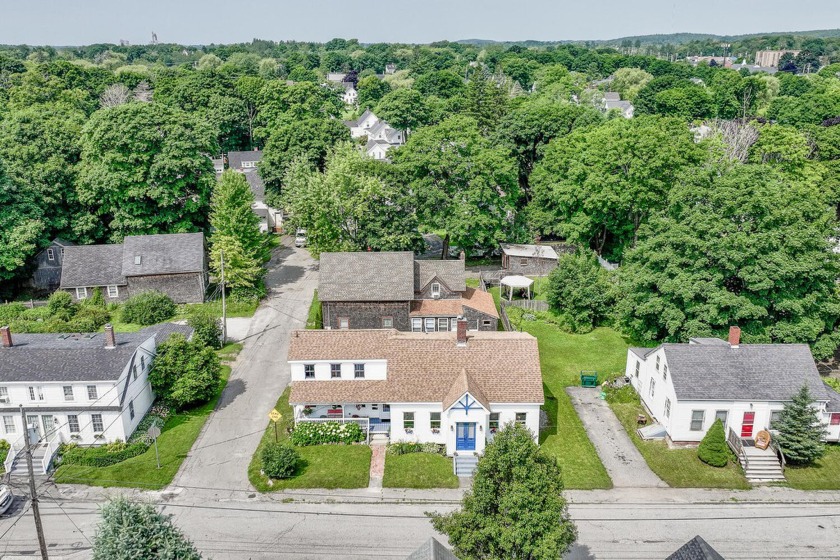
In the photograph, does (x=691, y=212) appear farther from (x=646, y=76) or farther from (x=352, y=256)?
(x=646, y=76)

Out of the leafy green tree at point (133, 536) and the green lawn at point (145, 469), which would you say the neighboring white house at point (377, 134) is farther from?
the leafy green tree at point (133, 536)

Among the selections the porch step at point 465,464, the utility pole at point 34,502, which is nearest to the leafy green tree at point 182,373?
the utility pole at point 34,502

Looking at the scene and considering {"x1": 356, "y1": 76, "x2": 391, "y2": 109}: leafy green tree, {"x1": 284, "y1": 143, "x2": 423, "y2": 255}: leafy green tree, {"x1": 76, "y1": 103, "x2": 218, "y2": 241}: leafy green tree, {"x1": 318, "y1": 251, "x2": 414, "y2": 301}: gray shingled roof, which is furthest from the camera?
{"x1": 356, "y1": 76, "x2": 391, "y2": 109}: leafy green tree

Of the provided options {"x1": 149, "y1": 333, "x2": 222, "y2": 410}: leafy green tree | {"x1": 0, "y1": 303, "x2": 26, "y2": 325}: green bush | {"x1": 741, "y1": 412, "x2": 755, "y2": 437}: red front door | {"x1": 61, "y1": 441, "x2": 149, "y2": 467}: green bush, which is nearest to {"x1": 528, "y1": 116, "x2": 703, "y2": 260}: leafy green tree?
{"x1": 741, "y1": 412, "x2": 755, "y2": 437}: red front door

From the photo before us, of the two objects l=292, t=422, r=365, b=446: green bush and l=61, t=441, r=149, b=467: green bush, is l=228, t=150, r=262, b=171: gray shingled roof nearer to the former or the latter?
l=61, t=441, r=149, b=467: green bush

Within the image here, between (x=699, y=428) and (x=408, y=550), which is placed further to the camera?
(x=699, y=428)

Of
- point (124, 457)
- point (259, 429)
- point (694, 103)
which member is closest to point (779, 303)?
point (259, 429)
